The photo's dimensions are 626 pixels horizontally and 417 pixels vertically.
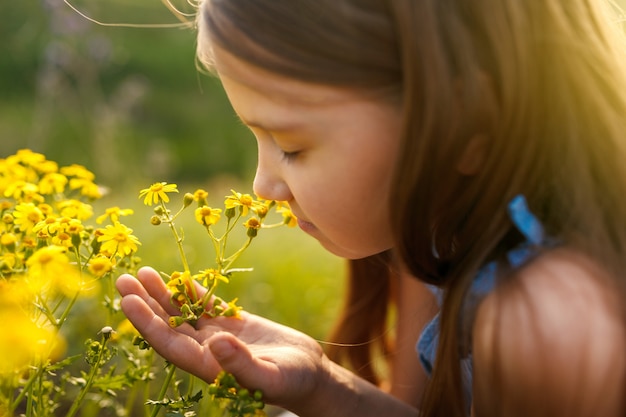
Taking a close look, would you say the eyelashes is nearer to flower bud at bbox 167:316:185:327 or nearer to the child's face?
the child's face

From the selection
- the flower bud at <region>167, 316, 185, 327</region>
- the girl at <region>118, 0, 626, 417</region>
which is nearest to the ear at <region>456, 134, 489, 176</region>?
the girl at <region>118, 0, 626, 417</region>

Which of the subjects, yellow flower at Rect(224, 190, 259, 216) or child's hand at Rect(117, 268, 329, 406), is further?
yellow flower at Rect(224, 190, 259, 216)

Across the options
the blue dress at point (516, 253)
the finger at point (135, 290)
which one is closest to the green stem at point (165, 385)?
the finger at point (135, 290)

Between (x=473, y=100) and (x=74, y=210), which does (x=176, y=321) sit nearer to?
(x=74, y=210)

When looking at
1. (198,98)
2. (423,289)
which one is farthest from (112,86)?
(423,289)

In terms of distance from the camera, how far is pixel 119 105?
7.07m

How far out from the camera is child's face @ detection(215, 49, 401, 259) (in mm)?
1421

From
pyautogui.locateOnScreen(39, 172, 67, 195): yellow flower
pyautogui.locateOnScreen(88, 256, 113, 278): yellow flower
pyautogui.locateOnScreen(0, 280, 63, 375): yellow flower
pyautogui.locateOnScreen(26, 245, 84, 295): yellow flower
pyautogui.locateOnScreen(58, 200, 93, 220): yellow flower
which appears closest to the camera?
pyautogui.locateOnScreen(0, 280, 63, 375): yellow flower

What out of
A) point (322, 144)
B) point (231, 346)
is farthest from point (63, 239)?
point (322, 144)

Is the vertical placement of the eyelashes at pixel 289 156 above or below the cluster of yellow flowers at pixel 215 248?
above

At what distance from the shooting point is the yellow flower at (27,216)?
1596mm

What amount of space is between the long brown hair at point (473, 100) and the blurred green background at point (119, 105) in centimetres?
240

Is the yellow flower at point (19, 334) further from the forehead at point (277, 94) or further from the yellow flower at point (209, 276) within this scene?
the forehead at point (277, 94)

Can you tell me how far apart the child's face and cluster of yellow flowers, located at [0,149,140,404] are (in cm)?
28
